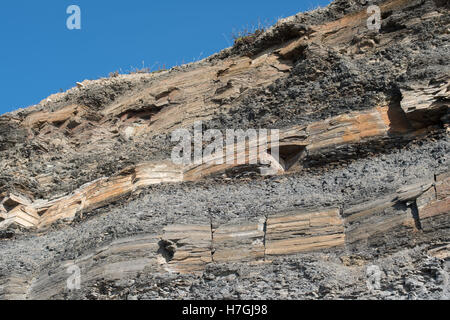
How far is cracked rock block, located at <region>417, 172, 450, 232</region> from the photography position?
11406mm

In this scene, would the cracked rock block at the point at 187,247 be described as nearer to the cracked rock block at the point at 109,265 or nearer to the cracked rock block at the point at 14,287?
the cracked rock block at the point at 109,265

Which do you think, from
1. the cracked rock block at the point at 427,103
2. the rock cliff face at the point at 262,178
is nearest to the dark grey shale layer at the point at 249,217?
the rock cliff face at the point at 262,178

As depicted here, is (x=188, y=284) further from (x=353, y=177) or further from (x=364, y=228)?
(x=353, y=177)

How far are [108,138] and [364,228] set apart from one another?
32.4 ft

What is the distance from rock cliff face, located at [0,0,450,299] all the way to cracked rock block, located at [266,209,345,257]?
0.03 meters

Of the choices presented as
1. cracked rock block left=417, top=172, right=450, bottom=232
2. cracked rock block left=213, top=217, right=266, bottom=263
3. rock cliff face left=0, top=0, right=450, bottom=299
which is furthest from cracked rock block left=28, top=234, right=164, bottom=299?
cracked rock block left=417, top=172, right=450, bottom=232

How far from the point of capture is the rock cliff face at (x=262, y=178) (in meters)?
11.7

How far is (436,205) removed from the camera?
11656mm

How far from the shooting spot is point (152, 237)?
519 inches

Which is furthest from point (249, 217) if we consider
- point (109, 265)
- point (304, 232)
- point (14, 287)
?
point (14, 287)

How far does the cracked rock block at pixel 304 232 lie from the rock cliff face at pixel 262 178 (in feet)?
0.09

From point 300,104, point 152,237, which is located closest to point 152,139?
point 300,104

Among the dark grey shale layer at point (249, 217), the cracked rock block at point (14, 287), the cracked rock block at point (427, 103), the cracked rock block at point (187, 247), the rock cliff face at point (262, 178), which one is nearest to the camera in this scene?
the dark grey shale layer at point (249, 217)

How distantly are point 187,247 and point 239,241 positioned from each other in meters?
0.93
